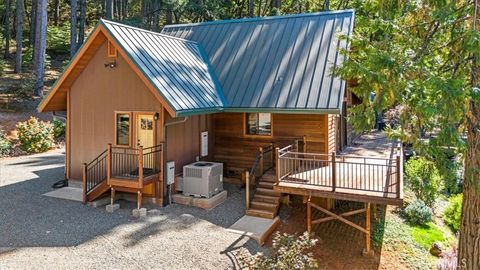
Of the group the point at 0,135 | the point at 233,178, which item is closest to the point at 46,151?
the point at 0,135

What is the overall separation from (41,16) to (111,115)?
50.9 ft

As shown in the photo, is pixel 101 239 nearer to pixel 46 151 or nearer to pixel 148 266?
pixel 148 266

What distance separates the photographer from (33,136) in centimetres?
1895

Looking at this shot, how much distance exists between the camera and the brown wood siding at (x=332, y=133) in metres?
12.4

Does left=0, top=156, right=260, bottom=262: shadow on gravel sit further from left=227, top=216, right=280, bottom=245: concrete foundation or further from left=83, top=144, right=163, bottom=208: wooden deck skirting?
left=83, top=144, right=163, bottom=208: wooden deck skirting

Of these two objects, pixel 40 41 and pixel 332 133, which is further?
pixel 40 41

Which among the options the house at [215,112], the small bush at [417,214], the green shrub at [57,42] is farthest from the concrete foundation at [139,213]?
the green shrub at [57,42]

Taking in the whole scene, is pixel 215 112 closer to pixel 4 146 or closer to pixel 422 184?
pixel 422 184

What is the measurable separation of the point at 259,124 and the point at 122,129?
4.75 m

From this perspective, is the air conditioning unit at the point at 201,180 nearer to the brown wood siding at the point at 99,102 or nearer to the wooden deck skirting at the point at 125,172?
the wooden deck skirting at the point at 125,172

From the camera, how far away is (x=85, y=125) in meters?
12.3

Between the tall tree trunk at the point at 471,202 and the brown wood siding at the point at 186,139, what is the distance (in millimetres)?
7893

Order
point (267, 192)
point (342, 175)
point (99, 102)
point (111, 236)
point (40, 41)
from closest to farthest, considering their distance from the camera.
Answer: point (111, 236), point (342, 175), point (267, 192), point (99, 102), point (40, 41)

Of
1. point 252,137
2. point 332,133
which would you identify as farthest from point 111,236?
point 332,133
